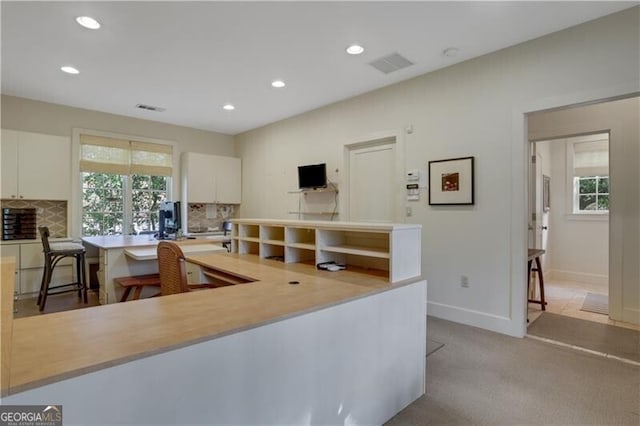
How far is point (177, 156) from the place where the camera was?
250 inches

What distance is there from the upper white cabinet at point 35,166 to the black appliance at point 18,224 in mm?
302

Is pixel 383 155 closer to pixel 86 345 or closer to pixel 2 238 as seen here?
pixel 86 345

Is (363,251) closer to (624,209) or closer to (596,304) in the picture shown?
(624,209)

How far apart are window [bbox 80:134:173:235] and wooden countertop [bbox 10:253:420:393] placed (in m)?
4.85

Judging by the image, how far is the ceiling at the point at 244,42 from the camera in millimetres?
2658

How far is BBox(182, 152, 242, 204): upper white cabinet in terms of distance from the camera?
246 inches

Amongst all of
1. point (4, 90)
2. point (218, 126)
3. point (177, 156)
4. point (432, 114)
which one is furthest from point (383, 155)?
point (4, 90)

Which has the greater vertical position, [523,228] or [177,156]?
[177,156]

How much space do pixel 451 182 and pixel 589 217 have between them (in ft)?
12.0

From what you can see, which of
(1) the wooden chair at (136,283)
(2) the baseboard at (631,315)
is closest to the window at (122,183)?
(1) the wooden chair at (136,283)

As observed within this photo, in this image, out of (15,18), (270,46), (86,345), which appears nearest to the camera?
(86,345)

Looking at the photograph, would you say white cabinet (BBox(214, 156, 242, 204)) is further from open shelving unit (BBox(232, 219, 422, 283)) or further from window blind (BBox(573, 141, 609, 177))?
window blind (BBox(573, 141, 609, 177))

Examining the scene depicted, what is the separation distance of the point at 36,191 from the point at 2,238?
2.47ft

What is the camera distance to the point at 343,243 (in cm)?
259
